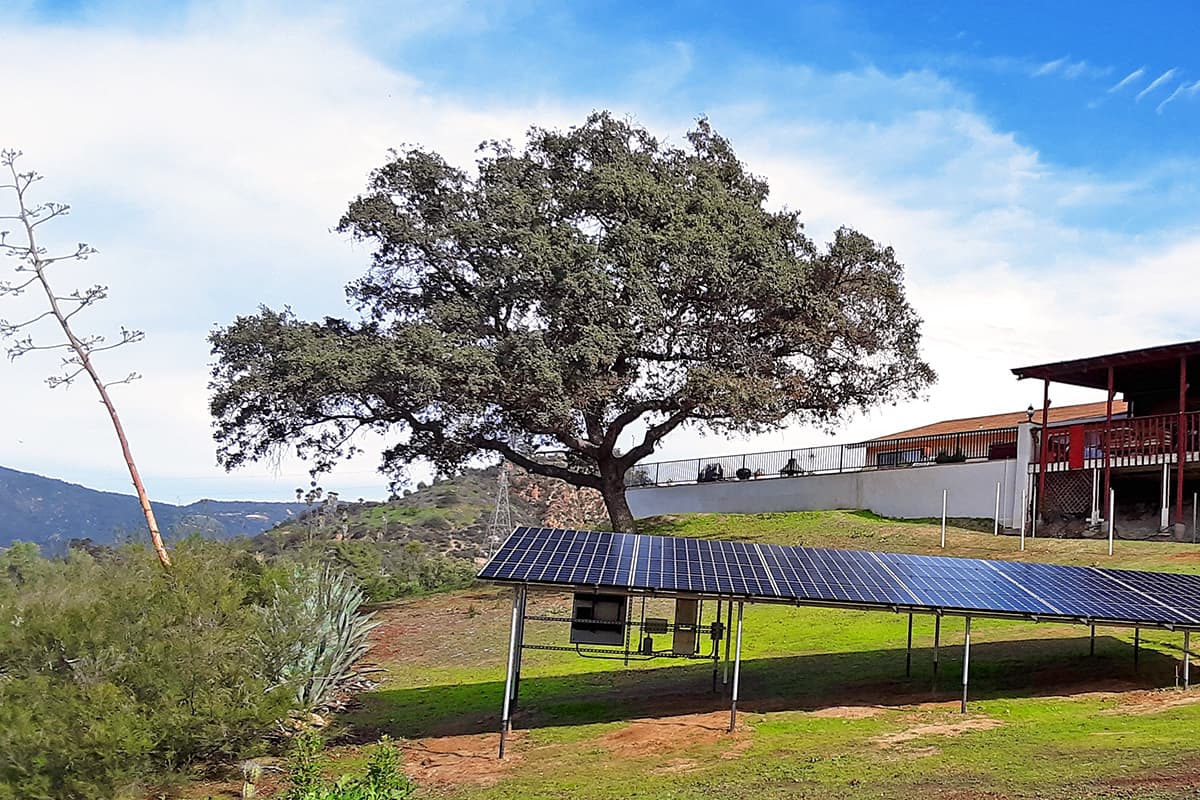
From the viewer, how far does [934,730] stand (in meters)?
15.0

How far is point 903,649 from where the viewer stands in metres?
20.6

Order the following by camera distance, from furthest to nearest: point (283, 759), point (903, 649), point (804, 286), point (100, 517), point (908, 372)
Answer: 1. point (100, 517)
2. point (908, 372)
3. point (804, 286)
4. point (903, 649)
5. point (283, 759)

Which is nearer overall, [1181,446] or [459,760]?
[459,760]

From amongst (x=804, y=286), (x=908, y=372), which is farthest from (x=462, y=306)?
(x=908, y=372)

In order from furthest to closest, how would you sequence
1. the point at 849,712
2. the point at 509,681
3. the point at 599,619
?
1. the point at 849,712
2. the point at 599,619
3. the point at 509,681

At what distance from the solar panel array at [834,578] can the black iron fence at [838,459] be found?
681 inches

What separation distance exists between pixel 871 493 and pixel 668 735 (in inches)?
970

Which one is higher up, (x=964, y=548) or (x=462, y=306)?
(x=462, y=306)

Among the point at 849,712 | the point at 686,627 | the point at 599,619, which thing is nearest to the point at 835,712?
the point at 849,712

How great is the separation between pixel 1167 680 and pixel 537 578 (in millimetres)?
9411

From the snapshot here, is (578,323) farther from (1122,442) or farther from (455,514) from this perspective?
(455,514)

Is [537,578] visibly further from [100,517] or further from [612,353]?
[100,517]

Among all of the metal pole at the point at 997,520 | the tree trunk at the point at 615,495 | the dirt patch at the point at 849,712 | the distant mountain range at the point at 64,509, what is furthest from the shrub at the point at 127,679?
the distant mountain range at the point at 64,509

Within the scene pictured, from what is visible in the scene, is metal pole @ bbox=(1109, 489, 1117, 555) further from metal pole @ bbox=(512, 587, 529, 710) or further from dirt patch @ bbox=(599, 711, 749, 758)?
metal pole @ bbox=(512, 587, 529, 710)
